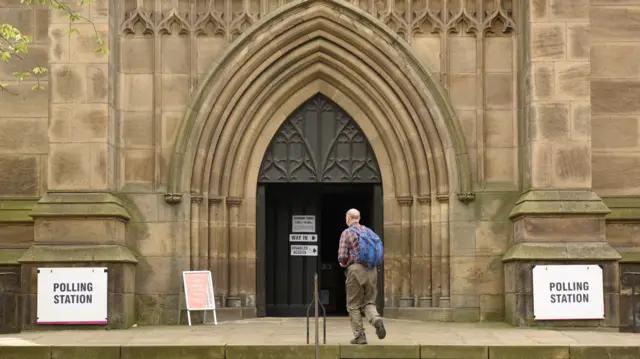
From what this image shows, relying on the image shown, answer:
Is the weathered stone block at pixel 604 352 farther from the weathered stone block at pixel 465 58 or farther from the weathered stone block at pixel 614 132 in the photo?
the weathered stone block at pixel 465 58

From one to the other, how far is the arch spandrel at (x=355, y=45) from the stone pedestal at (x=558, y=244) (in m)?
1.29

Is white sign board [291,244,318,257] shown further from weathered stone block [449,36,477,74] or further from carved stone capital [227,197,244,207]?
weathered stone block [449,36,477,74]

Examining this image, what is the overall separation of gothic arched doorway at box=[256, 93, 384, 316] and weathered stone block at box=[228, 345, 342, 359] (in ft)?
16.9

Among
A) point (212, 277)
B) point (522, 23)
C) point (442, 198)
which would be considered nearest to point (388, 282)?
point (442, 198)

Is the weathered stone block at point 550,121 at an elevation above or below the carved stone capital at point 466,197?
above

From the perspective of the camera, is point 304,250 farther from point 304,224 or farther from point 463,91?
point 463,91

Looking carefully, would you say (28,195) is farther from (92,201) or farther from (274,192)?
(274,192)

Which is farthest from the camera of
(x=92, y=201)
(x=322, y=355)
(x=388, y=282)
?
(x=388, y=282)

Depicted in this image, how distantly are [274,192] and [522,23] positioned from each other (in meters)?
5.32

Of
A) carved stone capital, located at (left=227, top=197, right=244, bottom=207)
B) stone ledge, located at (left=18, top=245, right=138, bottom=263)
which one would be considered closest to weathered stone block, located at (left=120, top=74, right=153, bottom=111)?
carved stone capital, located at (left=227, top=197, right=244, bottom=207)

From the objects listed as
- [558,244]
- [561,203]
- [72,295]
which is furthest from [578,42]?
[72,295]

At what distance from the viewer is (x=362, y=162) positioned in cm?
1783

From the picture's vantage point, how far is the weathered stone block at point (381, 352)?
12.7 metres

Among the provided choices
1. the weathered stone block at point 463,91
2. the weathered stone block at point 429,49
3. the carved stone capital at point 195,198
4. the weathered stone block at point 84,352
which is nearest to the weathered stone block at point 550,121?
the weathered stone block at point 463,91
